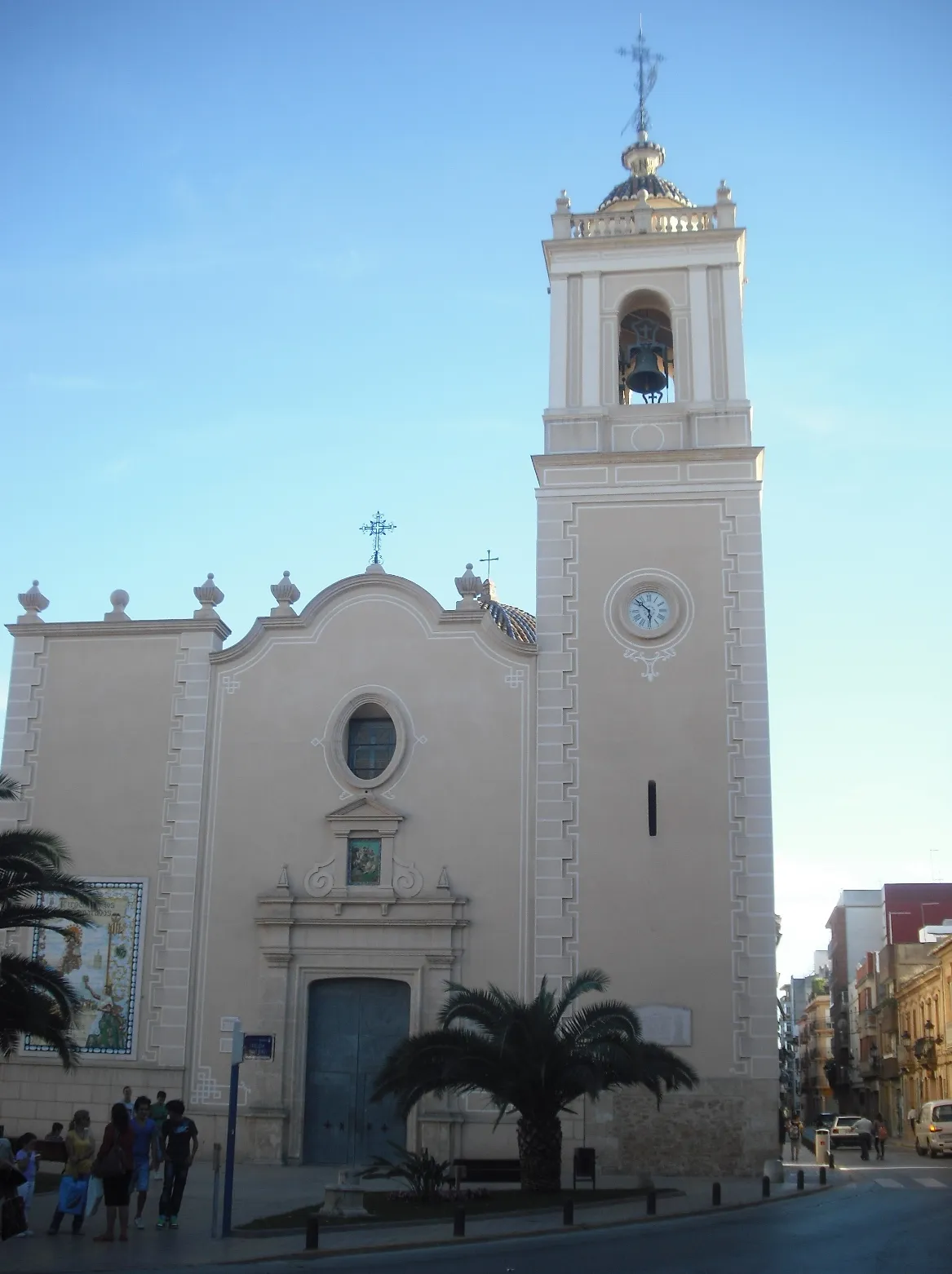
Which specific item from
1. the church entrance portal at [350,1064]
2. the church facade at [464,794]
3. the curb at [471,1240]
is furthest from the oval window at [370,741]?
the curb at [471,1240]

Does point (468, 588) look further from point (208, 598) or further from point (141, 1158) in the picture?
point (141, 1158)

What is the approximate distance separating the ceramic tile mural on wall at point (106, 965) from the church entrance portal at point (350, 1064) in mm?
3254

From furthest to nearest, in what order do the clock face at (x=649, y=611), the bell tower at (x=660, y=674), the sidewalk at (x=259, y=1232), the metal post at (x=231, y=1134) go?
the clock face at (x=649, y=611) < the bell tower at (x=660, y=674) < the metal post at (x=231, y=1134) < the sidewalk at (x=259, y=1232)

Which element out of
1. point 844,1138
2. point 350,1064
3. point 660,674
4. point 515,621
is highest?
point 515,621

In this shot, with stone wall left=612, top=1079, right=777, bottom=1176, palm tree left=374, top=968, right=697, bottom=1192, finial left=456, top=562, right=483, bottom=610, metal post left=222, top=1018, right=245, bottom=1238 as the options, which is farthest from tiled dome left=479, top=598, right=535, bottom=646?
metal post left=222, top=1018, right=245, bottom=1238

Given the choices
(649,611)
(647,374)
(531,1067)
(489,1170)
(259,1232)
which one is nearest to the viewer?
(259,1232)

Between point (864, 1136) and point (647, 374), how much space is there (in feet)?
65.5

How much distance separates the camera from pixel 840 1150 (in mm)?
35656

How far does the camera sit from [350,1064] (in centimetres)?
2331

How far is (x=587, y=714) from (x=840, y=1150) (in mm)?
18071

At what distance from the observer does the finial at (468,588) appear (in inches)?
997

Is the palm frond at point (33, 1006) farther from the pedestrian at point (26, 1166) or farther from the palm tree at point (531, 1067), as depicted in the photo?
the palm tree at point (531, 1067)

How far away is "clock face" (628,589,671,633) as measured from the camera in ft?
80.3

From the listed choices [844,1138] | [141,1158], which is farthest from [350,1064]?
[844,1138]
